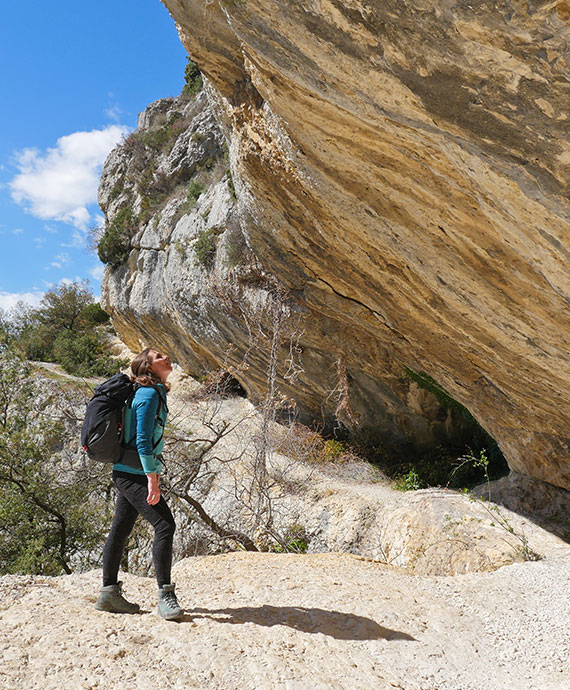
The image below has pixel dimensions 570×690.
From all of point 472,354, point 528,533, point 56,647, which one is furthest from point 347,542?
point 56,647

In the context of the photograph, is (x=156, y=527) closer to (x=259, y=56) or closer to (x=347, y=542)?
(x=259, y=56)

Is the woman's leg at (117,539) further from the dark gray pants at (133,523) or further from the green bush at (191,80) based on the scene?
the green bush at (191,80)

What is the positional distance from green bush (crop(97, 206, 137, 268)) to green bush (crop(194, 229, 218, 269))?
5932 millimetres

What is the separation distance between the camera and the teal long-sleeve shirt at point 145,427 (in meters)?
2.90

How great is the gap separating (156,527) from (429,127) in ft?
10.1

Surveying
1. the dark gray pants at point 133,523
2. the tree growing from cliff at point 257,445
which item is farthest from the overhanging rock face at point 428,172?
the dark gray pants at point 133,523

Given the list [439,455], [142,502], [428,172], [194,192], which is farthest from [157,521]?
[194,192]

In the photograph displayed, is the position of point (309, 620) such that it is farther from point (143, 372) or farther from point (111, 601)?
point (143, 372)

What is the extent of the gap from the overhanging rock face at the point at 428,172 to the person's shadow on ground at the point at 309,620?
282 centimetres

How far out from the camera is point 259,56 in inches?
154

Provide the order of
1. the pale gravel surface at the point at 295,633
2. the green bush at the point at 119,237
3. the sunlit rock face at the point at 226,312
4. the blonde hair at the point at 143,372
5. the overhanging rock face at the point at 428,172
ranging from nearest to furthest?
the pale gravel surface at the point at 295,633
the overhanging rock face at the point at 428,172
the blonde hair at the point at 143,372
the sunlit rock face at the point at 226,312
the green bush at the point at 119,237

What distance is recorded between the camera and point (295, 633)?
288 cm

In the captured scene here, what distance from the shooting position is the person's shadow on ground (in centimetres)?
296

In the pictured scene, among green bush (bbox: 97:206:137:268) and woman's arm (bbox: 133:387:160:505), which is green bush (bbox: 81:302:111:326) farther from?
woman's arm (bbox: 133:387:160:505)
